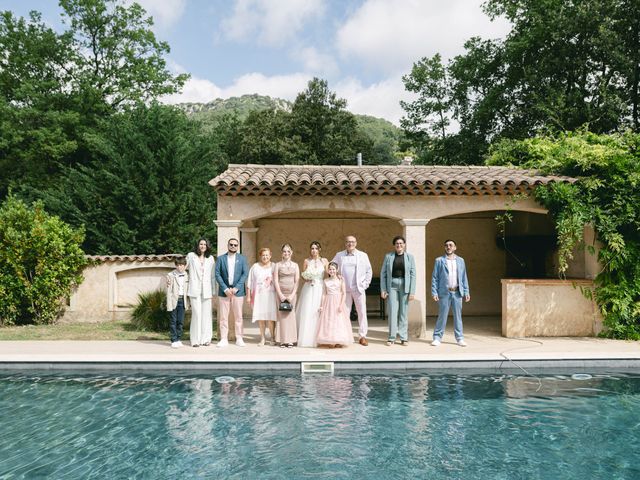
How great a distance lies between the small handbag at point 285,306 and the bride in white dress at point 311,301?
0.88 ft

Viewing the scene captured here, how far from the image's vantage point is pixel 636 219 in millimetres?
9383

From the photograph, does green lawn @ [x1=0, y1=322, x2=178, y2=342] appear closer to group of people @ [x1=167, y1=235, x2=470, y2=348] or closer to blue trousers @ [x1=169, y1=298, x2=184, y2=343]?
blue trousers @ [x1=169, y1=298, x2=184, y2=343]

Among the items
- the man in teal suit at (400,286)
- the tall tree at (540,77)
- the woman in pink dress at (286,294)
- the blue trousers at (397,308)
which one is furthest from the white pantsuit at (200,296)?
the tall tree at (540,77)

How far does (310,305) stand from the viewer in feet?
29.3

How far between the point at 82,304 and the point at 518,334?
9.68 m

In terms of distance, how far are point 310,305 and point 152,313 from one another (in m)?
3.78

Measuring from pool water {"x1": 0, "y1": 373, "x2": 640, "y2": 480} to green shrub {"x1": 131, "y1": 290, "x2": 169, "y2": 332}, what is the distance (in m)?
3.48

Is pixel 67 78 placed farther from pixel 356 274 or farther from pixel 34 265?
pixel 356 274

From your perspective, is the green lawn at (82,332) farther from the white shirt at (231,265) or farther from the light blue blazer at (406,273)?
the light blue blazer at (406,273)

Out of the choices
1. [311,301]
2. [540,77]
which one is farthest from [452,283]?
[540,77]

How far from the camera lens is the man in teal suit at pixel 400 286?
29.3 feet

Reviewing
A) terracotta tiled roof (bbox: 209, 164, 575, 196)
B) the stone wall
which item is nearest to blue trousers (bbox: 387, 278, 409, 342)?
terracotta tiled roof (bbox: 209, 164, 575, 196)

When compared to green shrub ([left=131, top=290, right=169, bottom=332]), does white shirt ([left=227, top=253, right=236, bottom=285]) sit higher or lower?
higher

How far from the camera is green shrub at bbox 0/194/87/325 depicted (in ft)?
37.0
